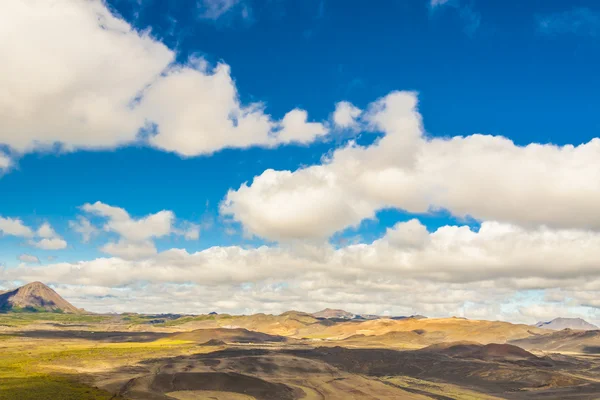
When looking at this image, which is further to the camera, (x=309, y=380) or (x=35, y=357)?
(x=35, y=357)

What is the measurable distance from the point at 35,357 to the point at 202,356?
4167 centimetres

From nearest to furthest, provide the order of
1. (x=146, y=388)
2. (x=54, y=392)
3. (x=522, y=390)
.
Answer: (x=54, y=392)
(x=146, y=388)
(x=522, y=390)

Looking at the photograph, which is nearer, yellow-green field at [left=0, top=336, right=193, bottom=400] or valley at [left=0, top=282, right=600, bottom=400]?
yellow-green field at [left=0, top=336, right=193, bottom=400]

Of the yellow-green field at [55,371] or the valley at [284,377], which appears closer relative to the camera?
the yellow-green field at [55,371]

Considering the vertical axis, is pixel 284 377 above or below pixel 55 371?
below

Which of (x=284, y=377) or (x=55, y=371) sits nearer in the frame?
(x=55, y=371)

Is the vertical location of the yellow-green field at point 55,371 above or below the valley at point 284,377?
above

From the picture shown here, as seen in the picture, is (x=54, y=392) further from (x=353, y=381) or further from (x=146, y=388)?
(x=353, y=381)

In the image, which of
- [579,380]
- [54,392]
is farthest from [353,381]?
[54,392]

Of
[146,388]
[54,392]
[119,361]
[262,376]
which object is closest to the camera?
[54,392]

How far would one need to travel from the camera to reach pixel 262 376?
10156cm

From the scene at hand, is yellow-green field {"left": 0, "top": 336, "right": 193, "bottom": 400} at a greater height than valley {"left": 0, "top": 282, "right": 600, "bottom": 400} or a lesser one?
greater

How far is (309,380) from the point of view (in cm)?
9881

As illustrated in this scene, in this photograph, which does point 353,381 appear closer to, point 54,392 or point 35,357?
point 54,392
